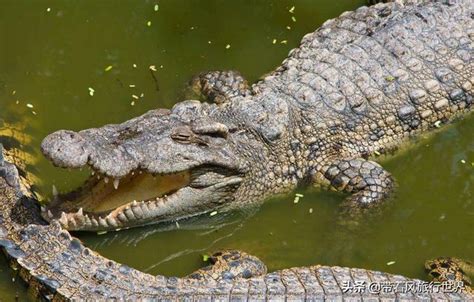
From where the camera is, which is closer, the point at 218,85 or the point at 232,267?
the point at 232,267

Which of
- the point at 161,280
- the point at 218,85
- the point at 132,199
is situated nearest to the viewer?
the point at 161,280

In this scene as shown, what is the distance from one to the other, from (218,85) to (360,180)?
5.10 feet

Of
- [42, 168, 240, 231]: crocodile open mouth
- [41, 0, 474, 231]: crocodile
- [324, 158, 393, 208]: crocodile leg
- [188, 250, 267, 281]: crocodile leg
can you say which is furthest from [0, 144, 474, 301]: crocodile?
[324, 158, 393, 208]: crocodile leg

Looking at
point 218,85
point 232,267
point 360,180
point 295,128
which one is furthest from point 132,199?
point 360,180

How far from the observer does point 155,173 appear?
6.04 meters

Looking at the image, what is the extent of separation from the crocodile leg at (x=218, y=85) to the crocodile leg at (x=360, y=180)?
1137 mm

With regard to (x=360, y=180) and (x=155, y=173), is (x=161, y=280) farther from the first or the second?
(x=360, y=180)

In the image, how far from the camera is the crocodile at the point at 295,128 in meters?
6.08

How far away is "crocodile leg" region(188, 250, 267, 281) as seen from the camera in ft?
19.1

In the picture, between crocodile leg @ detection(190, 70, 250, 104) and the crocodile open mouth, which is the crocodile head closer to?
the crocodile open mouth

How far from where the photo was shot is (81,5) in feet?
27.0

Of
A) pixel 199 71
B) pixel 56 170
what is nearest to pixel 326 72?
pixel 199 71

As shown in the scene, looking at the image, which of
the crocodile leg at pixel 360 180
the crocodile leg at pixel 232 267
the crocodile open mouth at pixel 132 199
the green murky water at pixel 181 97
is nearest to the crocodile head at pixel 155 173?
the crocodile open mouth at pixel 132 199

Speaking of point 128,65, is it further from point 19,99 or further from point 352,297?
point 352,297
